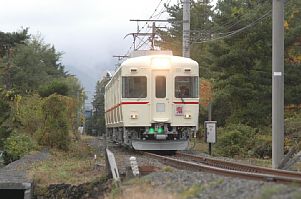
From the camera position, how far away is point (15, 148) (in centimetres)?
2428

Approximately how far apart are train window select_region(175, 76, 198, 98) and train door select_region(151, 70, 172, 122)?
1.09 ft

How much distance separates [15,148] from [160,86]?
286 inches

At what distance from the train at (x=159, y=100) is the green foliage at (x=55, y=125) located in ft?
18.7

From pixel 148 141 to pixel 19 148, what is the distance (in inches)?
248

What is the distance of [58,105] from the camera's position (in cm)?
2605

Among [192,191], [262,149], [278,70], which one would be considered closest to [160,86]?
[262,149]

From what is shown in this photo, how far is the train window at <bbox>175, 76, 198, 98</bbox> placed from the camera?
68.1 ft

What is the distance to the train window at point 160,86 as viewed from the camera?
20.7 metres

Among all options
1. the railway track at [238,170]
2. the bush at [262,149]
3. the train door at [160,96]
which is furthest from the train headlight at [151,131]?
the bush at [262,149]

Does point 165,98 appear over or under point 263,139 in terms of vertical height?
over

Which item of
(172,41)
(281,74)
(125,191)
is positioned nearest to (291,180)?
(125,191)

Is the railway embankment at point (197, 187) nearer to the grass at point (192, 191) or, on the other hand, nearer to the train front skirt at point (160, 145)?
the grass at point (192, 191)

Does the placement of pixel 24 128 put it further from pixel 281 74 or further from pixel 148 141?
pixel 281 74

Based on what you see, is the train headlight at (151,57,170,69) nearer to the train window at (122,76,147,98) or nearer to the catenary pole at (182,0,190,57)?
the train window at (122,76,147,98)
